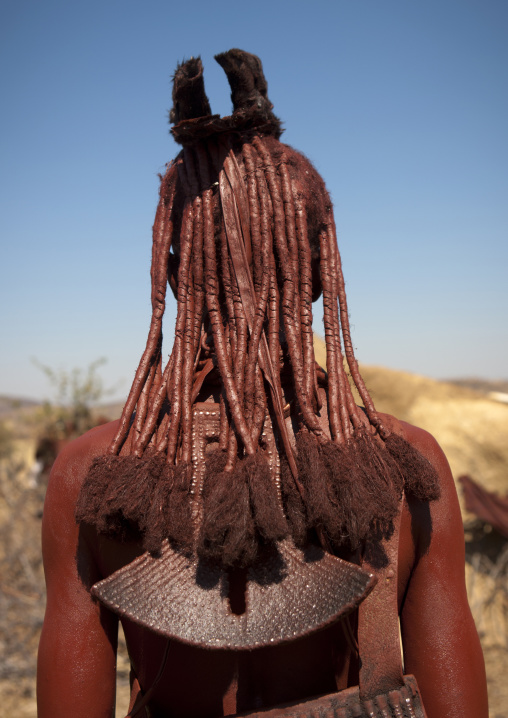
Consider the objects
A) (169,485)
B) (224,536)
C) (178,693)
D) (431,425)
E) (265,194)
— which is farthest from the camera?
(431,425)

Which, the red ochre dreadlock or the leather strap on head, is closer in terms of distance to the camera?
the red ochre dreadlock

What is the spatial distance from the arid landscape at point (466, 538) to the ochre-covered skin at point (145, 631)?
14.4 feet

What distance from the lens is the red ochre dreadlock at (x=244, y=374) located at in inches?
51.0

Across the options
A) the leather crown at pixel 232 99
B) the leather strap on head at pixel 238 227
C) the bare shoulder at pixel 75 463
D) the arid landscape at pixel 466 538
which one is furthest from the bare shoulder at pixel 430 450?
the arid landscape at pixel 466 538

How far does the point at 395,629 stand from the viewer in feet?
4.45

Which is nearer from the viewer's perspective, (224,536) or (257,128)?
(224,536)

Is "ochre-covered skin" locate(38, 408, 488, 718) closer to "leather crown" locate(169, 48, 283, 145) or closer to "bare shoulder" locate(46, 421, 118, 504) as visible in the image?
"bare shoulder" locate(46, 421, 118, 504)

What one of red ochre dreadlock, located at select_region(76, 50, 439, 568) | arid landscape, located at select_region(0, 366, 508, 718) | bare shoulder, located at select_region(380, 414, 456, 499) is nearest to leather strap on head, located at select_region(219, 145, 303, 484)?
red ochre dreadlock, located at select_region(76, 50, 439, 568)

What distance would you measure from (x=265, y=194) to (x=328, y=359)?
0.48 metres

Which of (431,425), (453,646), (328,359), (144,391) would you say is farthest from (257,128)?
(431,425)

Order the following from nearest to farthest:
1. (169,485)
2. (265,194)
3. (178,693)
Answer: (169,485)
(178,693)
(265,194)

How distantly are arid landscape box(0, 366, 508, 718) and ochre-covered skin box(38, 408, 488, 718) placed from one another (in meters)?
4.38

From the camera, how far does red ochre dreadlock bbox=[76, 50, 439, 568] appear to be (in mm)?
1295

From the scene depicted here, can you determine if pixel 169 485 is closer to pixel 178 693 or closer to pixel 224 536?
pixel 224 536
